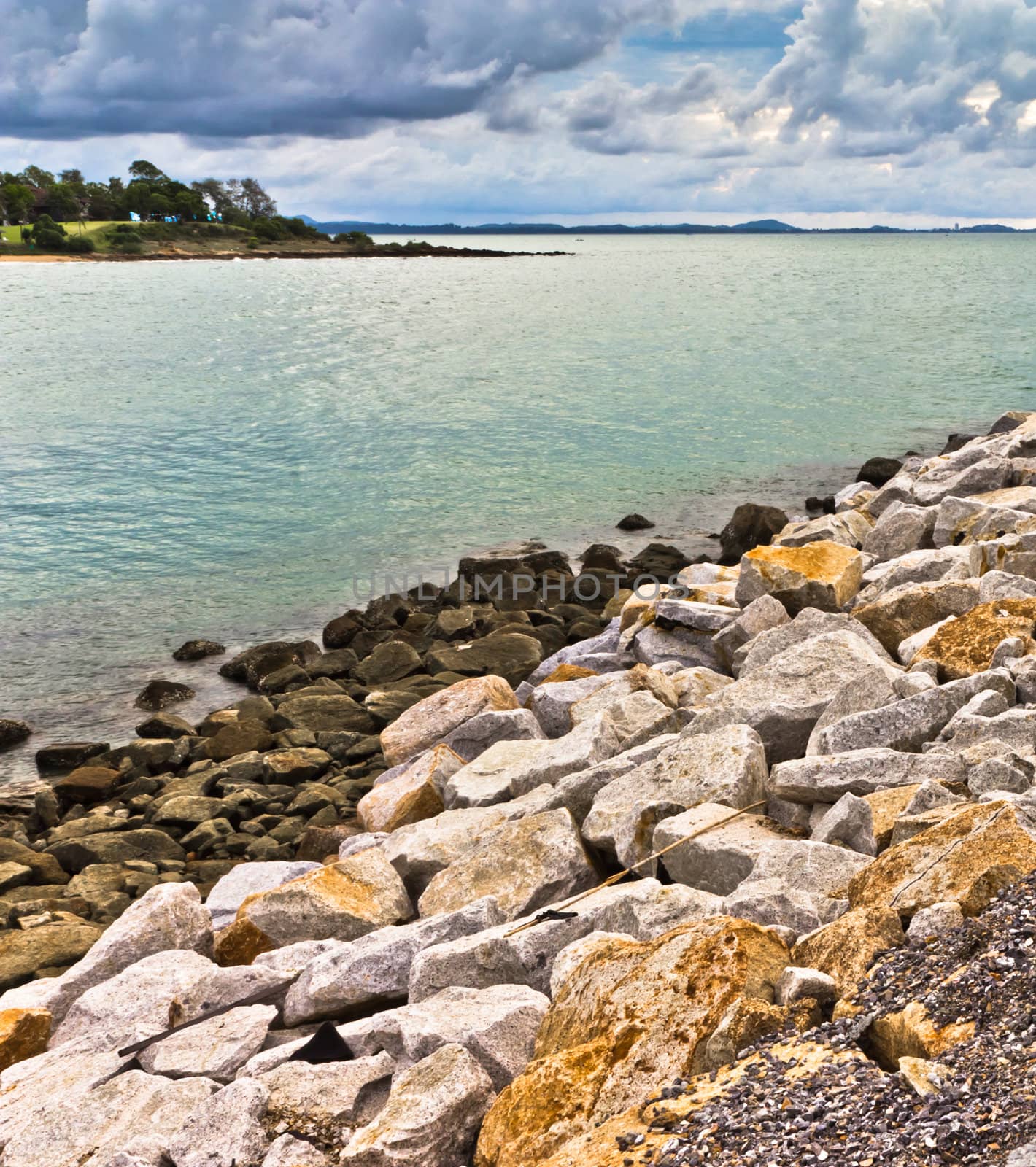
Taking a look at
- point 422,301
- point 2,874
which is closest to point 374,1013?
point 2,874

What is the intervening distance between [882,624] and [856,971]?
4663 mm

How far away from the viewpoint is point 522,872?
206 inches

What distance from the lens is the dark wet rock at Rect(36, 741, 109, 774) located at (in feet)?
34.5

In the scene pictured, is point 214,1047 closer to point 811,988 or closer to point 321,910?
point 321,910

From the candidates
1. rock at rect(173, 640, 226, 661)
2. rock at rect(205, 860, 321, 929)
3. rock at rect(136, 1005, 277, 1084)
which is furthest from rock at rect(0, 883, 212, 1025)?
rock at rect(173, 640, 226, 661)

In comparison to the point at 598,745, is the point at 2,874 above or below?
below

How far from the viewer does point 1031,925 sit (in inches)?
123

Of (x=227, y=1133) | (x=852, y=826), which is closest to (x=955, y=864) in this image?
(x=852, y=826)

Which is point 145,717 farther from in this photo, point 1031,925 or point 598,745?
point 1031,925

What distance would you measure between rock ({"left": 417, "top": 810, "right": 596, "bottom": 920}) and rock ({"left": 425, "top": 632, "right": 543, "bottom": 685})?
5.01m

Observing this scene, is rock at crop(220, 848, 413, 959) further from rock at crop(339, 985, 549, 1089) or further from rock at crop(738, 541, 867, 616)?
rock at crop(738, 541, 867, 616)

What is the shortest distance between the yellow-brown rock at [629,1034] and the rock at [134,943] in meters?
2.57

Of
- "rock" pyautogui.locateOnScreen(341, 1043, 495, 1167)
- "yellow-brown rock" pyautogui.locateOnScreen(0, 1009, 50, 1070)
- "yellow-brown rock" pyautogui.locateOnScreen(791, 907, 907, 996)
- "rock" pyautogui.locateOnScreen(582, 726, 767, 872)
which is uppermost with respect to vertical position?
"yellow-brown rock" pyautogui.locateOnScreen(791, 907, 907, 996)

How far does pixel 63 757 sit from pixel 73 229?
147m
